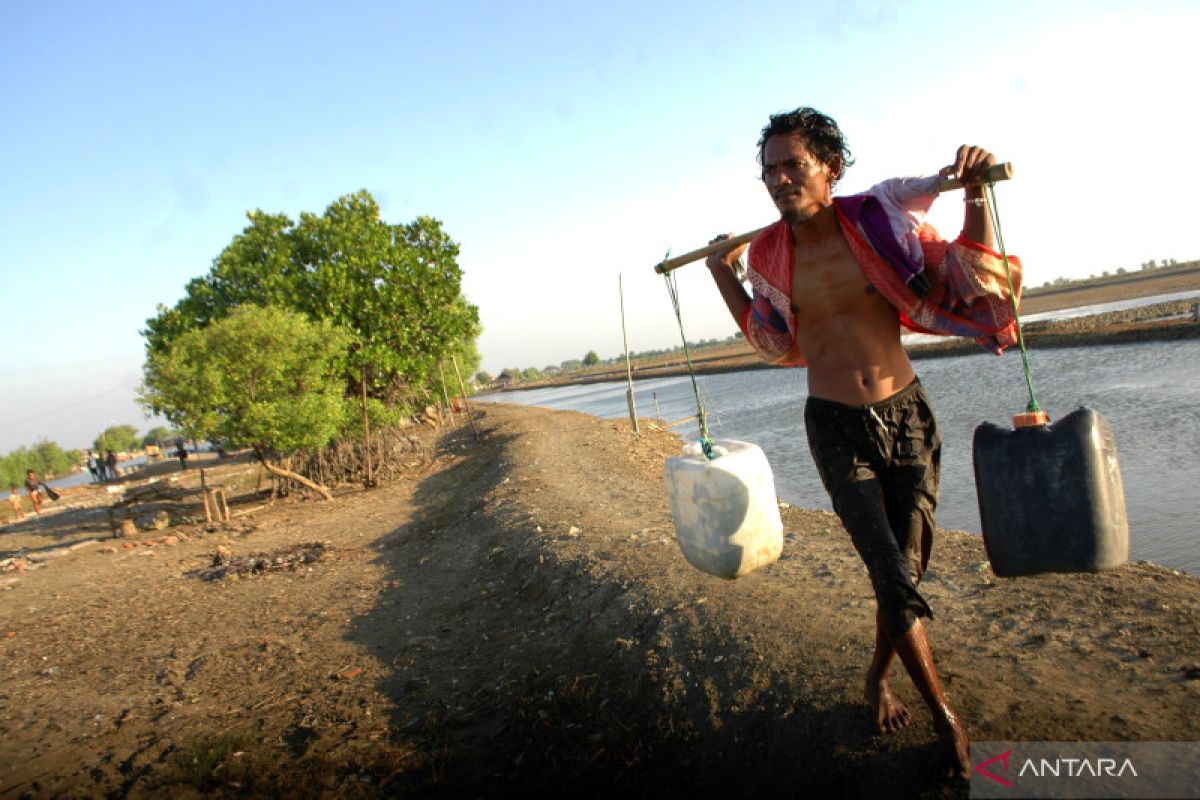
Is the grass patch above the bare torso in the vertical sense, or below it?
below

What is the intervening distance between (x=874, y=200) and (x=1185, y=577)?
3.56 m

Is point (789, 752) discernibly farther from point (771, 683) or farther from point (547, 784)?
point (547, 784)

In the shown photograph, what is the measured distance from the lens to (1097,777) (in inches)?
87.5

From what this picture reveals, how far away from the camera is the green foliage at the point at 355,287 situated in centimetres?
1602

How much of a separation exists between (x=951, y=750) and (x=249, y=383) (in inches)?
489

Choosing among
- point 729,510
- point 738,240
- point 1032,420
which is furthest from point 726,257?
point 1032,420

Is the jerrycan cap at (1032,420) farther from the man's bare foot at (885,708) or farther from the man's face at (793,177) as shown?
the man's bare foot at (885,708)

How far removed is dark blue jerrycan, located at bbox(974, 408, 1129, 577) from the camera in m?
2.20

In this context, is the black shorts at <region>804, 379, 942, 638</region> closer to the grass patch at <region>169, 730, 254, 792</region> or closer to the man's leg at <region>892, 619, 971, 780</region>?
the man's leg at <region>892, 619, 971, 780</region>

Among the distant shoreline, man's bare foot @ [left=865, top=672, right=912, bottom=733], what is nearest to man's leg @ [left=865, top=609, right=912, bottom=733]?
man's bare foot @ [left=865, top=672, right=912, bottom=733]

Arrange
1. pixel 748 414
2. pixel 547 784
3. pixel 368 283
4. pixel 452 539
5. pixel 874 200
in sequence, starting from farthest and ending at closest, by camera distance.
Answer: pixel 748 414, pixel 368 283, pixel 452 539, pixel 547 784, pixel 874 200

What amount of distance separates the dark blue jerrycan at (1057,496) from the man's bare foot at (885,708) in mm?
738

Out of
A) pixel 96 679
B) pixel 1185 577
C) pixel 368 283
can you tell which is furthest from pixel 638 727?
pixel 368 283

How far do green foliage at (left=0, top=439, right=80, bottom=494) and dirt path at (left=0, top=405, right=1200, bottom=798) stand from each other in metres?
45.6
